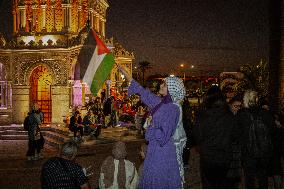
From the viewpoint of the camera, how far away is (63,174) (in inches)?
214

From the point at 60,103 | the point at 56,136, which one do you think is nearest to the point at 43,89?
the point at 60,103

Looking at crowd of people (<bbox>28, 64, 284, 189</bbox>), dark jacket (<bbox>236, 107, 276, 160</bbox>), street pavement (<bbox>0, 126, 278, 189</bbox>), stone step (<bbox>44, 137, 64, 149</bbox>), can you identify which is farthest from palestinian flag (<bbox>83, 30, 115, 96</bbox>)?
stone step (<bbox>44, 137, 64, 149</bbox>)

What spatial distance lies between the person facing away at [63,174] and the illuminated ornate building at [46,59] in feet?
68.1

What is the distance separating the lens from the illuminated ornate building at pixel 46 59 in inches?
1065

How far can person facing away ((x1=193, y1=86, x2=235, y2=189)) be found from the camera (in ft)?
20.0

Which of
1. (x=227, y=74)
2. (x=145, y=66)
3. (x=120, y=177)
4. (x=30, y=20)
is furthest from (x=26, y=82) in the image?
(x=145, y=66)

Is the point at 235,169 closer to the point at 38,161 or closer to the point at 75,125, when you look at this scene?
the point at 38,161

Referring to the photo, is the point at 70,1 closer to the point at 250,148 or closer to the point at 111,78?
the point at 111,78

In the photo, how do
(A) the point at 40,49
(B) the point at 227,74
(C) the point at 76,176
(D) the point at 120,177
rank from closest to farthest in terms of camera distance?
(C) the point at 76,176 < (D) the point at 120,177 < (A) the point at 40,49 < (B) the point at 227,74

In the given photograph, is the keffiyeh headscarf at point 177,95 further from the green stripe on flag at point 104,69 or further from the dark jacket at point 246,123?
the dark jacket at point 246,123

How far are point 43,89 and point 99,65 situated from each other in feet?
74.2

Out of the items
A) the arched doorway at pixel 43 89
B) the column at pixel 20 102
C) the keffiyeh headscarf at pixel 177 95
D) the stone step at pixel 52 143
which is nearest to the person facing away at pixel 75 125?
the stone step at pixel 52 143

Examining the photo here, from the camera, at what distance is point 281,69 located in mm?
14078

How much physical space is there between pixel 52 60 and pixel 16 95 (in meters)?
2.94
